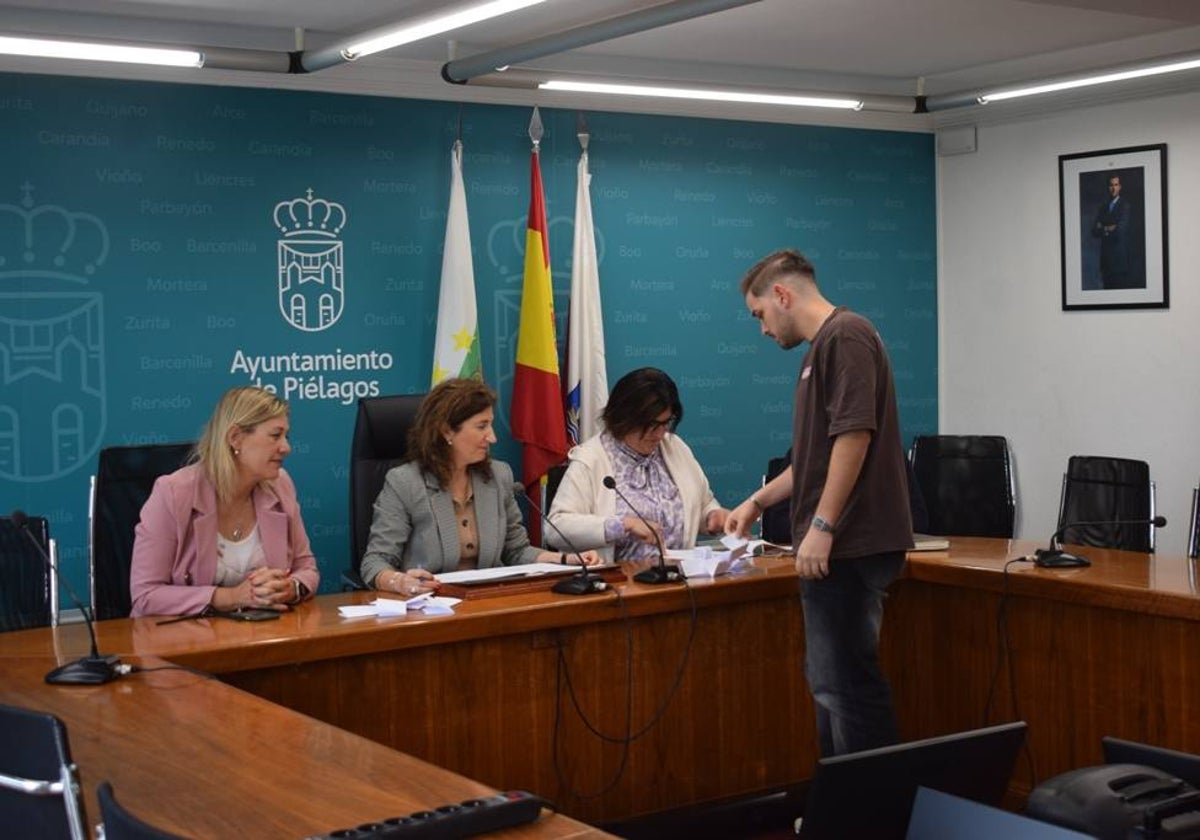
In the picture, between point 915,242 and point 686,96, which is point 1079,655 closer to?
point 686,96

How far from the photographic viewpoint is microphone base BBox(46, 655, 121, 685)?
125 inches

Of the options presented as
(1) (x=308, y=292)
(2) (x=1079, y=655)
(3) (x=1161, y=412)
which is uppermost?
(1) (x=308, y=292)

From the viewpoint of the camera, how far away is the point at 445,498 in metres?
4.55

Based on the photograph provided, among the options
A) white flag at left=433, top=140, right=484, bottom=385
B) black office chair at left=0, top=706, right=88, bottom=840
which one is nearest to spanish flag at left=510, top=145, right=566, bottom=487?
white flag at left=433, top=140, right=484, bottom=385

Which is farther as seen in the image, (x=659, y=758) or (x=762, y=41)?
(x=762, y=41)

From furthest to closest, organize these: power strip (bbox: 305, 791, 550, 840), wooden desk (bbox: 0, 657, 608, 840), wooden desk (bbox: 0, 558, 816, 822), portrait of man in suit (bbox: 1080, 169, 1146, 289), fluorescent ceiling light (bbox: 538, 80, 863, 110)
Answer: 1. portrait of man in suit (bbox: 1080, 169, 1146, 289)
2. fluorescent ceiling light (bbox: 538, 80, 863, 110)
3. wooden desk (bbox: 0, 558, 816, 822)
4. wooden desk (bbox: 0, 657, 608, 840)
5. power strip (bbox: 305, 791, 550, 840)

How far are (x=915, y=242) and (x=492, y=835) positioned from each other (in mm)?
5684

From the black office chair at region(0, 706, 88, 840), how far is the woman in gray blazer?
2159mm

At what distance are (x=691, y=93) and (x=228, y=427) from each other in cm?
254

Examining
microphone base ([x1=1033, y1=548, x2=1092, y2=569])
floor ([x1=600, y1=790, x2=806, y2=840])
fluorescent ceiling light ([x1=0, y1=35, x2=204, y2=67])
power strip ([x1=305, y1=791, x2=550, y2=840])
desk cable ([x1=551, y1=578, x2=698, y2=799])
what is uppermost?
fluorescent ceiling light ([x1=0, y1=35, x2=204, y2=67])

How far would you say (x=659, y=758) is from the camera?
425 cm

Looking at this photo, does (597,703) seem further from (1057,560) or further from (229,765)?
(229,765)

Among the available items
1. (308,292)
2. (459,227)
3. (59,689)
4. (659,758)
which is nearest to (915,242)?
(459,227)

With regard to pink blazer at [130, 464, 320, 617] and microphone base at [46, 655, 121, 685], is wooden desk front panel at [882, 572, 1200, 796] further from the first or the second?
microphone base at [46, 655, 121, 685]
